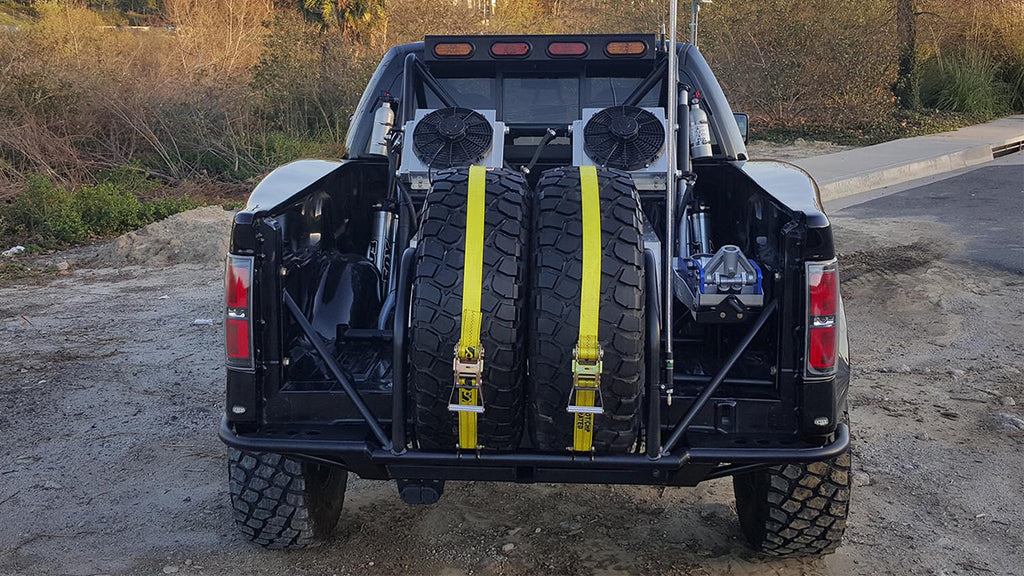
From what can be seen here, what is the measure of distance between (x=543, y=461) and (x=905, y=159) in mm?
12794

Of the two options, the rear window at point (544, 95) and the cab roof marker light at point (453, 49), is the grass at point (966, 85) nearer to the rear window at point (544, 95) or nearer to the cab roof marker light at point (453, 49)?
the rear window at point (544, 95)

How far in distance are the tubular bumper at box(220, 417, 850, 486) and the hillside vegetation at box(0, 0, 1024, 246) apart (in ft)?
26.6

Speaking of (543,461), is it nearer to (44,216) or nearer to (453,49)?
(453,49)

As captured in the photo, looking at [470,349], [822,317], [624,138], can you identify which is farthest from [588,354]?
[624,138]

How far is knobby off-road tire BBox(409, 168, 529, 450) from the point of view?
114 inches

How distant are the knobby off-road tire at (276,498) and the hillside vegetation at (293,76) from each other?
7.58 meters

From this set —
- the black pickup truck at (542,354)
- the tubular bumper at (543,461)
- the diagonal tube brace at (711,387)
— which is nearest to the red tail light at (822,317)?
the black pickup truck at (542,354)

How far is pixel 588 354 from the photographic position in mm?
2854

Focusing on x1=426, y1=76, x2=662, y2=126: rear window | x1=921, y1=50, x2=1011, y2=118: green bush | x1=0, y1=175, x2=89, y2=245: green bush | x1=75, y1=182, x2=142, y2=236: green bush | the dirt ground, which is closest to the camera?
the dirt ground

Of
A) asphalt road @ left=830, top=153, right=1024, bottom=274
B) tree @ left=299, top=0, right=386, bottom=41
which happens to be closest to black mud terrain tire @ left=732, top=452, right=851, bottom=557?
asphalt road @ left=830, top=153, right=1024, bottom=274

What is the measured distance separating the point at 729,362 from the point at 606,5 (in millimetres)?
17231

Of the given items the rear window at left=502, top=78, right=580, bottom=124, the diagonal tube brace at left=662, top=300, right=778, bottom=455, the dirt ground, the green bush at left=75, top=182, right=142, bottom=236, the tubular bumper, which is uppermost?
the rear window at left=502, top=78, right=580, bottom=124

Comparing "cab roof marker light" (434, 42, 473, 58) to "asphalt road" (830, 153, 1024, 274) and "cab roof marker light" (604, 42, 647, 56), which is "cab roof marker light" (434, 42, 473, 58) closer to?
"cab roof marker light" (604, 42, 647, 56)

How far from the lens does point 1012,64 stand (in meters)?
20.7
